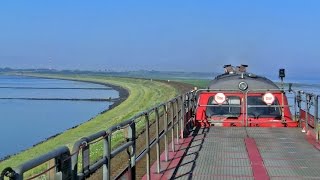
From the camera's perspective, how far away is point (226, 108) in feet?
50.5

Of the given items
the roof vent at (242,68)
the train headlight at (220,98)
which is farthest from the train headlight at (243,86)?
the roof vent at (242,68)

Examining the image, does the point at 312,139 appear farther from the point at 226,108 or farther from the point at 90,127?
the point at 90,127

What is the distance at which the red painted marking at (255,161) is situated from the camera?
8.09 meters

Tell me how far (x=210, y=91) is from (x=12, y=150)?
45.9 ft

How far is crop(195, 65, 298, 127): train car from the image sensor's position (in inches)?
581

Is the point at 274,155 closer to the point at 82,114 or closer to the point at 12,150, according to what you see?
the point at 12,150

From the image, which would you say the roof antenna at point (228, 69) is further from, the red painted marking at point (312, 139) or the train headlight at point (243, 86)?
the red painted marking at point (312, 139)

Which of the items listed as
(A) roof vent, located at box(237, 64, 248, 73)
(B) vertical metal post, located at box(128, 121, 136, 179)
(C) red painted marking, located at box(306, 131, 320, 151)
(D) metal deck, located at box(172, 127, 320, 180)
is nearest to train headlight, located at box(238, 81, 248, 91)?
(D) metal deck, located at box(172, 127, 320, 180)

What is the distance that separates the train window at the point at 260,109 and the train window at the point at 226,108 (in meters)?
0.35

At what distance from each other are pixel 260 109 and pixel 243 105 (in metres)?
0.70

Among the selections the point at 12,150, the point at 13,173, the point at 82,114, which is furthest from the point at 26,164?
the point at 82,114

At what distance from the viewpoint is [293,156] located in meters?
10.0

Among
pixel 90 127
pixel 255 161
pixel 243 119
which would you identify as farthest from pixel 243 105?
pixel 90 127

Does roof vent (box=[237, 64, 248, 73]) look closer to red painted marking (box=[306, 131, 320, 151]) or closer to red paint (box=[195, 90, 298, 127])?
red paint (box=[195, 90, 298, 127])
